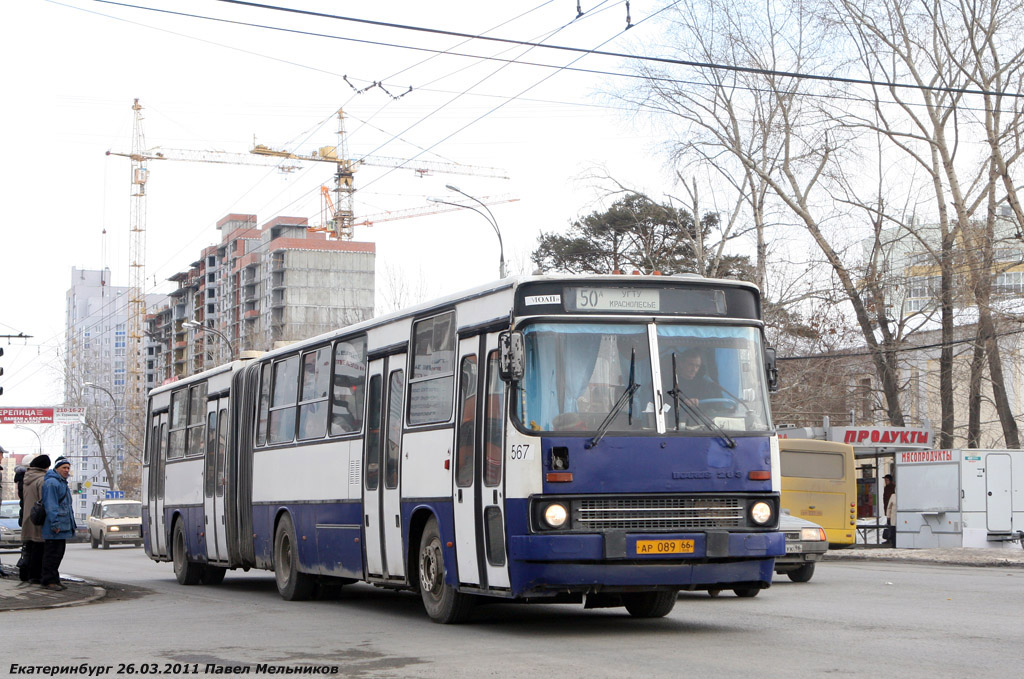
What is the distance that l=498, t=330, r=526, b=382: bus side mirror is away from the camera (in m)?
10.8

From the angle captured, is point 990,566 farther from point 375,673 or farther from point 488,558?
point 375,673

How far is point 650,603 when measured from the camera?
12.8 meters

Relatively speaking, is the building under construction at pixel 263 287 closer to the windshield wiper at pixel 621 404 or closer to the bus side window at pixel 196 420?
the bus side window at pixel 196 420

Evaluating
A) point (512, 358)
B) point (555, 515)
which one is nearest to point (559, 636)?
point (555, 515)

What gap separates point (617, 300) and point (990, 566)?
636 inches

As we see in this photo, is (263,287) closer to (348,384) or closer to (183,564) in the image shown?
(183,564)

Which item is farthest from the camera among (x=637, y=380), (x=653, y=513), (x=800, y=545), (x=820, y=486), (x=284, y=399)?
(x=820, y=486)

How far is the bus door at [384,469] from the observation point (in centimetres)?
1355

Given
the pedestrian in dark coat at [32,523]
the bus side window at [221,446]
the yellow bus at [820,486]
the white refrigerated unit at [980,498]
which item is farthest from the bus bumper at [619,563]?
the white refrigerated unit at [980,498]

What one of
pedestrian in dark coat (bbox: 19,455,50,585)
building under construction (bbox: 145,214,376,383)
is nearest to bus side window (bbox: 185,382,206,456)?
pedestrian in dark coat (bbox: 19,455,50,585)

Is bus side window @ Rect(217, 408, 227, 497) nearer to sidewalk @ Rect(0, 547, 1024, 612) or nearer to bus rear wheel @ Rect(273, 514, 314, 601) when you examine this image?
sidewalk @ Rect(0, 547, 1024, 612)

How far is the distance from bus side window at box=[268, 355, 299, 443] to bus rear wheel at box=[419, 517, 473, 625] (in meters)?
4.39

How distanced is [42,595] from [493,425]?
7973 mm

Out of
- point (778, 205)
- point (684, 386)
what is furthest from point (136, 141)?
point (684, 386)
